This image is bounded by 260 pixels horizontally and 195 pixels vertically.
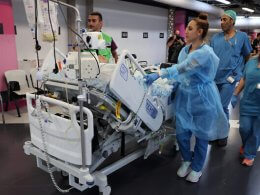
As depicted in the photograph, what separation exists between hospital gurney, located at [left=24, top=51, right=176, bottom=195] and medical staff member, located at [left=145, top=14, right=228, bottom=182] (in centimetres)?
22

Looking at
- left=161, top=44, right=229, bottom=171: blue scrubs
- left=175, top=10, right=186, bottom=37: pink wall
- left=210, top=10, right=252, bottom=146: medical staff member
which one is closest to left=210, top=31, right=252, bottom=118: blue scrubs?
left=210, top=10, right=252, bottom=146: medical staff member

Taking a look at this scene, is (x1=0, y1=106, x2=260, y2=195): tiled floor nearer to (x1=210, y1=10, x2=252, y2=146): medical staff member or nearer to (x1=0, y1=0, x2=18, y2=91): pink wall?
(x1=210, y1=10, x2=252, y2=146): medical staff member

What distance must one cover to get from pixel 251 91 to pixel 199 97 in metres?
0.69

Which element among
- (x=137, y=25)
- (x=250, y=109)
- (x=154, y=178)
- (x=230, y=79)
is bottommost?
(x=154, y=178)

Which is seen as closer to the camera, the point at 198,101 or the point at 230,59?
the point at 198,101

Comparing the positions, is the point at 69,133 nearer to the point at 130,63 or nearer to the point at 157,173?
the point at 130,63

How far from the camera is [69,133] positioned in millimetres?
1686

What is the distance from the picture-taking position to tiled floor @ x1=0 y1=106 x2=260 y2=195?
7.00ft

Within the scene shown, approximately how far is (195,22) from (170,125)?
1.20 meters

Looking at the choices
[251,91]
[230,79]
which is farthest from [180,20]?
[251,91]

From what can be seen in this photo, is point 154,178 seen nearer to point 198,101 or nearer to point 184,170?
point 184,170

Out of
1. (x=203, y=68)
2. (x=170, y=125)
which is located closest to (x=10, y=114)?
(x=170, y=125)

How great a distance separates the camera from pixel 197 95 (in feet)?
6.84

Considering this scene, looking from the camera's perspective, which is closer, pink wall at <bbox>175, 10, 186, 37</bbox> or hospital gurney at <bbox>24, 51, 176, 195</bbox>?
hospital gurney at <bbox>24, 51, 176, 195</bbox>
